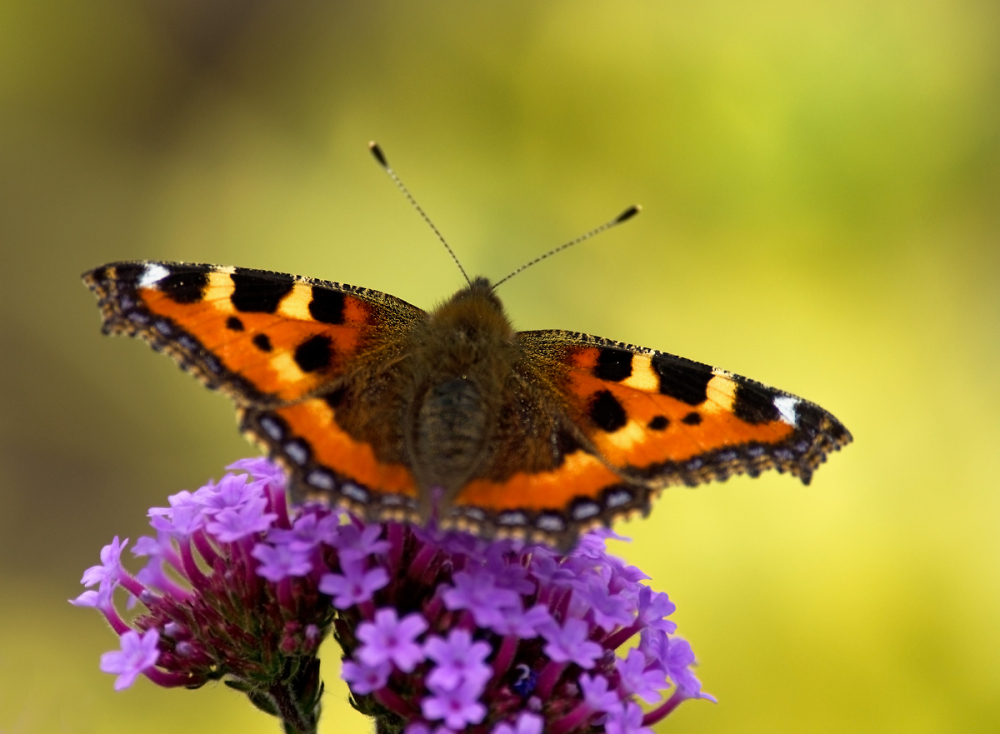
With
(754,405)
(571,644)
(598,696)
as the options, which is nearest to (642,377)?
(754,405)

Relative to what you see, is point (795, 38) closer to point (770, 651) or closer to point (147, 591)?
point (770, 651)

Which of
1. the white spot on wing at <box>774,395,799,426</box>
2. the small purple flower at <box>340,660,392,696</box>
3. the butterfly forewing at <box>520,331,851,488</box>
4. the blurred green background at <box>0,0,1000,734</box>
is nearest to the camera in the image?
the small purple flower at <box>340,660,392,696</box>

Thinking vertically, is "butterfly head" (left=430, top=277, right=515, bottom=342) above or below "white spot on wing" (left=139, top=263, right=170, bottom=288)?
above

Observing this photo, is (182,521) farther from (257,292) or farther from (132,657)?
(257,292)

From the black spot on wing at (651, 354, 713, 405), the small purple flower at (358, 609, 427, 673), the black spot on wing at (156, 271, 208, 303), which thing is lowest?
the small purple flower at (358, 609, 427, 673)

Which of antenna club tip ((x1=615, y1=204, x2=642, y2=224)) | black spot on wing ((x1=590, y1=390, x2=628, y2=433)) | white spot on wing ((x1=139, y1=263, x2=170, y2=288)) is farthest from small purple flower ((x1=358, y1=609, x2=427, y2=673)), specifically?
antenna club tip ((x1=615, y1=204, x2=642, y2=224))

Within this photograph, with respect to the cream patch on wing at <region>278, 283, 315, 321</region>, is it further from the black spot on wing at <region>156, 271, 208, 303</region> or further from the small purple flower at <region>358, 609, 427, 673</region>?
the small purple flower at <region>358, 609, 427, 673</region>

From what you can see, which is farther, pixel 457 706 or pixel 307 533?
pixel 307 533
